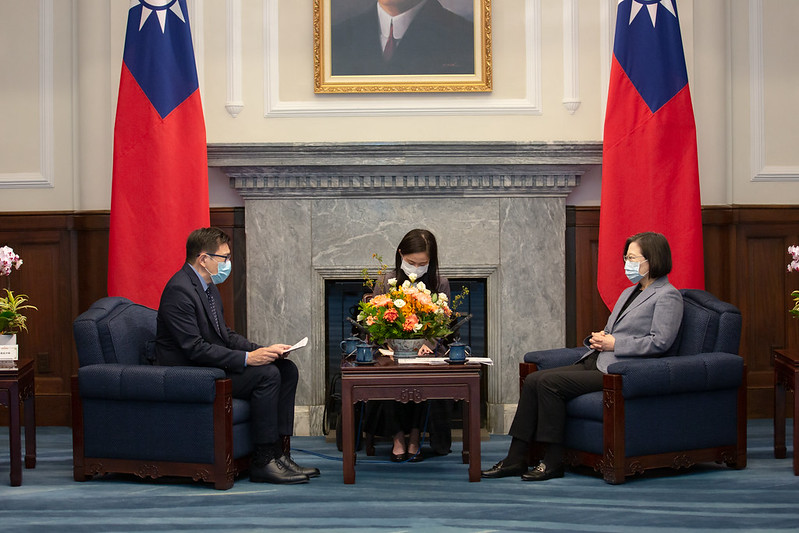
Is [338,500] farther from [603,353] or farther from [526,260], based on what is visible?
[526,260]

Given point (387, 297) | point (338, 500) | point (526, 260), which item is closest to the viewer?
point (338, 500)

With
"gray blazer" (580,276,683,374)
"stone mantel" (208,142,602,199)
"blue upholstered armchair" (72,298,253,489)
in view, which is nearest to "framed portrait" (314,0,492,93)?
"stone mantel" (208,142,602,199)

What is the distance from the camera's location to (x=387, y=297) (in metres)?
4.59

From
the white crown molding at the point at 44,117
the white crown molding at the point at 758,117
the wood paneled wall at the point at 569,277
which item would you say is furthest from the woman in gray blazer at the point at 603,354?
the white crown molding at the point at 44,117

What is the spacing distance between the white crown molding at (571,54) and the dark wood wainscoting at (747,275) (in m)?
0.74

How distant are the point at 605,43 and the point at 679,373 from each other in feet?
8.24

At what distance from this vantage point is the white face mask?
5.16 meters

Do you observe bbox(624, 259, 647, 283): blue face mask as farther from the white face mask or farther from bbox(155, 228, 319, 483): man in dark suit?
bbox(155, 228, 319, 483): man in dark suit

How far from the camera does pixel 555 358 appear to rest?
5.03m

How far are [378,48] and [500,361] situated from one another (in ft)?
7.30

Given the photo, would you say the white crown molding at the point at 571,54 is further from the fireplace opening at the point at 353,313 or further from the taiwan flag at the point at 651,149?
the fireplace opening at the point at 353,313

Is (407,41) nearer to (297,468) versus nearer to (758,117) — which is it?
(758,117)

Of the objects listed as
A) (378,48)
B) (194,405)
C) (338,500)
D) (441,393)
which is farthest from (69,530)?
(378,48)

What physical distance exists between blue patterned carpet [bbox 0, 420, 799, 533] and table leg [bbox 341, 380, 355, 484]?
73 mm
